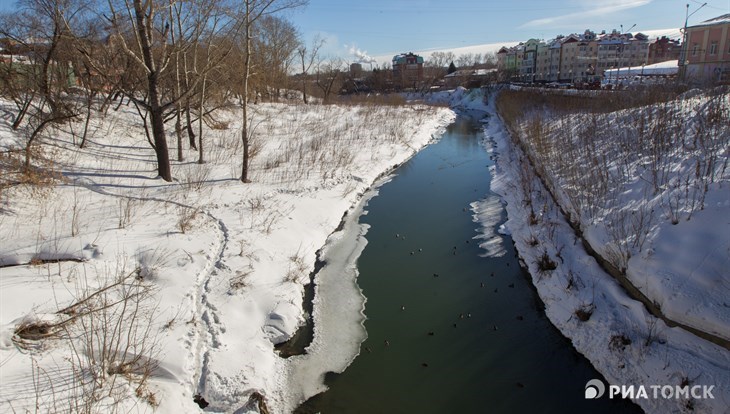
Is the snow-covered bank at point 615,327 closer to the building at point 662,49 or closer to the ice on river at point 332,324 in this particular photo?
the ice on river at point 332,324

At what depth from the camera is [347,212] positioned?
11406 mm

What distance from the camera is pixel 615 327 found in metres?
5.67

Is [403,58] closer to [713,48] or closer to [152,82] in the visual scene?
[713,48]

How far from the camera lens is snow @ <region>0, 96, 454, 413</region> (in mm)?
4316

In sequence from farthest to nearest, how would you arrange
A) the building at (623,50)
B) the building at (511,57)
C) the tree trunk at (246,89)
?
the building at (511,57) < the building at (623,50) < the tree trunk at (246,89)

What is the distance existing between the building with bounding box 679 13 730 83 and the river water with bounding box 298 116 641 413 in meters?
36.2

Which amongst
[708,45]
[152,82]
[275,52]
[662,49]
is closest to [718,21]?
[708,45]

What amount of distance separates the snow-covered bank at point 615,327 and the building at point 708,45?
3566 cm

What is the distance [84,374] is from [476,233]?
8014 mm

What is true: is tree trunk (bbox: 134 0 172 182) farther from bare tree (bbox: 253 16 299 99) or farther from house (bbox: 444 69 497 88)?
house (bbox: 444 69 497 88)

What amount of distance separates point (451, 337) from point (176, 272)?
4165mm

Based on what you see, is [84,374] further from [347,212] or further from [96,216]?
[347,212]

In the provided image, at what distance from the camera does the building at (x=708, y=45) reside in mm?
35031

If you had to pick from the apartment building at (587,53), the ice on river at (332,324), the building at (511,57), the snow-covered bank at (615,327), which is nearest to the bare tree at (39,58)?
the ice on river at (332,324)
